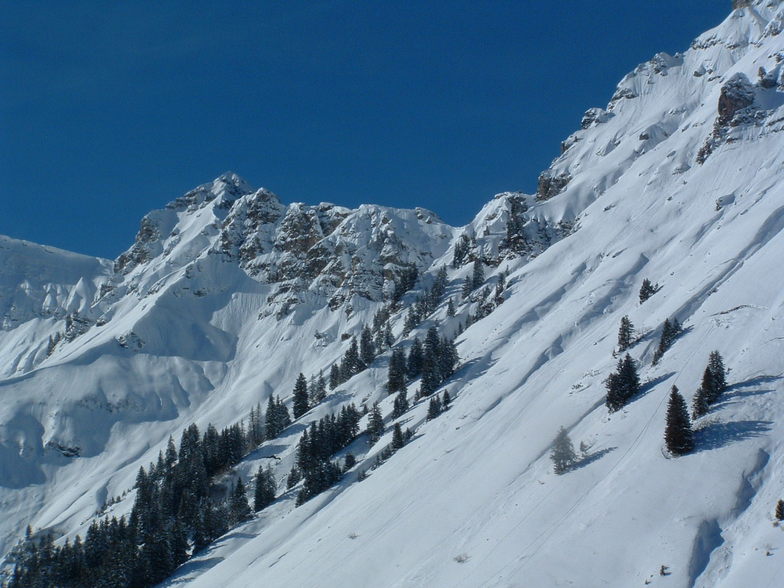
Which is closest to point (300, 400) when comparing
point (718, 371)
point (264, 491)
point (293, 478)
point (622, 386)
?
point (293, 478)

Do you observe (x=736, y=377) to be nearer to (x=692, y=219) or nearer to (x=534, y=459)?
(x=534, y=459)

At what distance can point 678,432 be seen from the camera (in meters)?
47.4

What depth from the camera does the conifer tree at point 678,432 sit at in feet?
154

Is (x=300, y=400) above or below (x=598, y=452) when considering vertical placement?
above

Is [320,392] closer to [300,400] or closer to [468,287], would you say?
[300,400]

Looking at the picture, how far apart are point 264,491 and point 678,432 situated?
198 ft

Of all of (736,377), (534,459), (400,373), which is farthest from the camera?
(400,373)

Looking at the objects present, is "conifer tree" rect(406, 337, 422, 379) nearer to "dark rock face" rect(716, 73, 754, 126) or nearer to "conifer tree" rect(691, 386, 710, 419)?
"dark rock face" rect(716, 73, 754, 126)

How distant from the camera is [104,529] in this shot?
96.7 metres

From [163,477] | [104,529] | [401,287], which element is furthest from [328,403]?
[401,287]

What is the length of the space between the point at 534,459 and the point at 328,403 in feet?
230

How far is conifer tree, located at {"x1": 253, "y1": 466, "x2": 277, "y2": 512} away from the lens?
93.6 meters

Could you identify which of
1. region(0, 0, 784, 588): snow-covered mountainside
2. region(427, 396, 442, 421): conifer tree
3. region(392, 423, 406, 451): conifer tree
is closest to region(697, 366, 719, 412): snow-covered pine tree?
region(0, 0, 784, 588): snow-covered mountainside

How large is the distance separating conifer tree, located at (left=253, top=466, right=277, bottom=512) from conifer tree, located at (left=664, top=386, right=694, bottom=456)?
58894 millimetres
